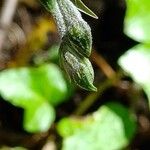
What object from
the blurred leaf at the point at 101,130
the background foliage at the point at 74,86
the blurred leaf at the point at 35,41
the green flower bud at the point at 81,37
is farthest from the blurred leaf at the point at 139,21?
the green flower bud at the point at 81,37

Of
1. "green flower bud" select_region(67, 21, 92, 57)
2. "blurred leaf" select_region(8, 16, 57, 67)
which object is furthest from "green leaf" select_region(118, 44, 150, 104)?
"green flower bud" select_region(67, 21, 92, 57)

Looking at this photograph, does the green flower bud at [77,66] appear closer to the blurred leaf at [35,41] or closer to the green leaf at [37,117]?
the green leaf at [37,117]

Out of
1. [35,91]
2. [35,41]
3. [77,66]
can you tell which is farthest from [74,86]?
[77,66]

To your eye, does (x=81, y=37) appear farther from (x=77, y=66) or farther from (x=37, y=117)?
(x=37, y=117)

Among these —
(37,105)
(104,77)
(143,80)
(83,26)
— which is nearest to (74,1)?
(83,26)

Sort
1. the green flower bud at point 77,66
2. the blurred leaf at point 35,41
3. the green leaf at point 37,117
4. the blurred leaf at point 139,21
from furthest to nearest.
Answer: the blurred leaf at point 35,41, the green leaf at point 37,117, the blurred leaf at point 139,21, the green flower bud at point 77,66

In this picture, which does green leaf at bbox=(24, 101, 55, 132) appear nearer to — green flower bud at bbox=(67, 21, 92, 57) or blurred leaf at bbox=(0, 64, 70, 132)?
blurred leaf at bbox=(0, 64, 70, 132)

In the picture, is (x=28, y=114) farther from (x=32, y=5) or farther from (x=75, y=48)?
(x=75, y=48)
